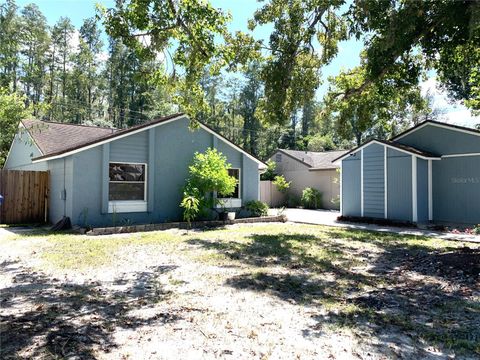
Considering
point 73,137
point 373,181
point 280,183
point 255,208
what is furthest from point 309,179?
point 73,137

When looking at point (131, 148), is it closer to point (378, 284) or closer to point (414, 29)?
point (414, 29)

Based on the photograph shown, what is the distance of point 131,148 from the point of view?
13281 mm

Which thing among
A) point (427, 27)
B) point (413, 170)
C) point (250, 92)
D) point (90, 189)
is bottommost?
point (90, 189)

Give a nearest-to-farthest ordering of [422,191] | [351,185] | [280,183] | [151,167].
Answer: [151,167], [422,191], [351,185], [280,183]

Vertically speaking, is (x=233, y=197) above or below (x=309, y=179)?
below

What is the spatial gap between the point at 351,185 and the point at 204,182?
22.9 ft

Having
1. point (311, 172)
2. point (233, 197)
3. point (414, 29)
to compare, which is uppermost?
point (414, 29)

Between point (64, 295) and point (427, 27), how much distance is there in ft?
30.4

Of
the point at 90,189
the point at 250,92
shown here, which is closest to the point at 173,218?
the point at 90,189

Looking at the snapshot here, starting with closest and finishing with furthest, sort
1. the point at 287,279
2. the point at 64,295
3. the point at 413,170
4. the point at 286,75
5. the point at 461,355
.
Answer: the point at 461,355, the point at 64,295, the point at 287,279, the point at 286,75, the point at 413,170

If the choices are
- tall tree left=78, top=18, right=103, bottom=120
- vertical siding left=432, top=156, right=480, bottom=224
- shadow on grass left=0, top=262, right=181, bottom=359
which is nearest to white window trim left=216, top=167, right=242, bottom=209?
vertical siding left=432, top=156, right=480, bottom=224

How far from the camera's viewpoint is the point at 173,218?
1430cm

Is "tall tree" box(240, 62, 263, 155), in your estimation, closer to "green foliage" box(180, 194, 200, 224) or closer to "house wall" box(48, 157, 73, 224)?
"green foliage" box(180, 194, 200, 224)

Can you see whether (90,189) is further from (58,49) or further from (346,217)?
(58,49)
